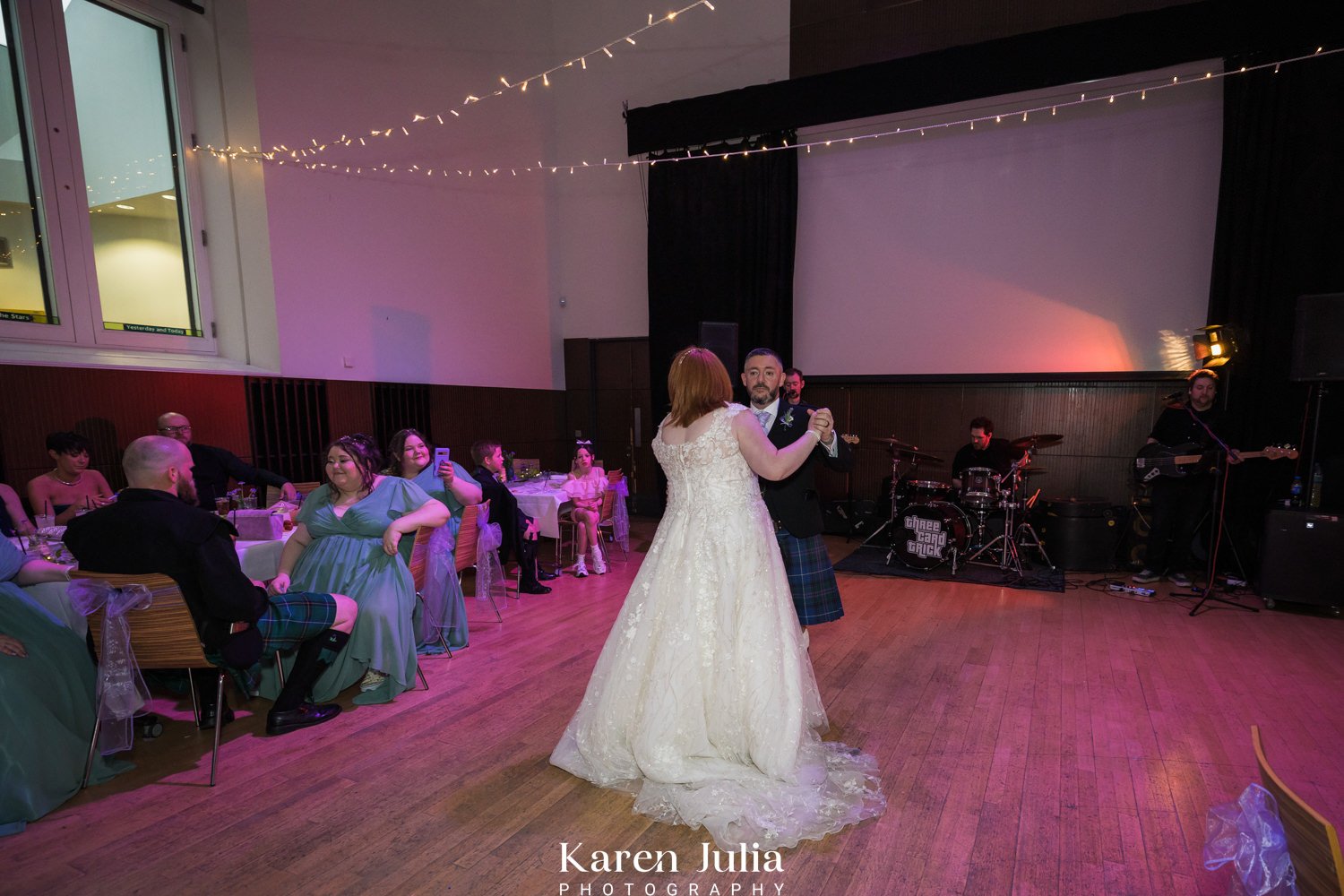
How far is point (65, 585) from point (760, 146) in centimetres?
733

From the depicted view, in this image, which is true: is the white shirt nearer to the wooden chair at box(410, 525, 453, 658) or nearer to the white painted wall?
the wooden chair at box(410, 525, 453, 658)

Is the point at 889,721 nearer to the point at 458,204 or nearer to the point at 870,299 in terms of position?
the point at 870,299

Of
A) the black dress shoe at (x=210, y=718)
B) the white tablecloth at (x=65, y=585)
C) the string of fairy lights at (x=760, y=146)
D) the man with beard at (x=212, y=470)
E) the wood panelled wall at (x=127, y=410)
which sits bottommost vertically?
the black dress shoe at (x=210, y=718)

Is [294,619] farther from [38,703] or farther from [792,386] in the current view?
[792,386]

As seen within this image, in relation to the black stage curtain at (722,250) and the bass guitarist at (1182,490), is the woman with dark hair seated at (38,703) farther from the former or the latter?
the bass guitarist at (1182,490)

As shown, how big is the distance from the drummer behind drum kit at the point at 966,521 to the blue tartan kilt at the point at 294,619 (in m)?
4.63

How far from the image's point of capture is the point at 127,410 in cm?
466

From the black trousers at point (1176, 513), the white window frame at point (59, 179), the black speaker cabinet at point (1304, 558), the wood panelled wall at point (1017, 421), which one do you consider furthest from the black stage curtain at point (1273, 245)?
the white window frame at point (59, 179)

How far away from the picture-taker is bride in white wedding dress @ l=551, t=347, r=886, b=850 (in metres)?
2.25

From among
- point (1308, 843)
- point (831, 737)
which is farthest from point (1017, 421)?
point (1308, 843)

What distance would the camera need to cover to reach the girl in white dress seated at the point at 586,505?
5527mm

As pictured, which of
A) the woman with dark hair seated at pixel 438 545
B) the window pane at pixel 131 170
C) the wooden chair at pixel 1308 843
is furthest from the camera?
the window pane at pixel 131 170

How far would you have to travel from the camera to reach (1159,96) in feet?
19.5

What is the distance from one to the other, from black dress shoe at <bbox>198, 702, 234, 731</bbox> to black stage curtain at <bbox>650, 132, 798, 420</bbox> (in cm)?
558
